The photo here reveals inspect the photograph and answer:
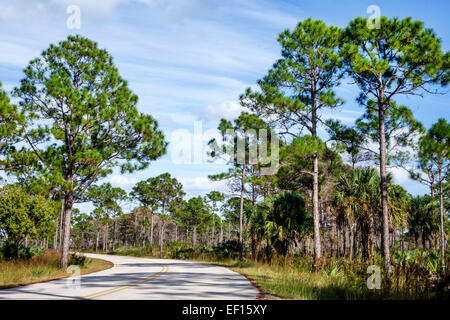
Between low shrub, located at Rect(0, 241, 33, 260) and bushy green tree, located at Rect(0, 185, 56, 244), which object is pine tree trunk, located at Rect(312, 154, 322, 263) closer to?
low shrub, located at Rect(0, 241, 33, 260)

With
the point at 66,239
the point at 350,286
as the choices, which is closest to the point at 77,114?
the point at 66,239

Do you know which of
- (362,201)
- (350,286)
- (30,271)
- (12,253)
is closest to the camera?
(350,286)

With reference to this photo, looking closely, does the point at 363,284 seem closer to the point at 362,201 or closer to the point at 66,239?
the point at 362,201

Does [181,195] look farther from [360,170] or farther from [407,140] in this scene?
[407,140]

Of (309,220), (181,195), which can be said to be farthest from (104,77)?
(181,195)

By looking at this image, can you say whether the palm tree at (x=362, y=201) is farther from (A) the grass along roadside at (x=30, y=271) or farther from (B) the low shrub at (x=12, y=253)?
(B) the low shrub at (x=12, y=253)

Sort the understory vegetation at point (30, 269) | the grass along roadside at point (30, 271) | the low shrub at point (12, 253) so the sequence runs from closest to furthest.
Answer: the grass along roadside at point (30, 271)
the understory vegetation at point (30, 269)
the low shrub at point (12, 253)

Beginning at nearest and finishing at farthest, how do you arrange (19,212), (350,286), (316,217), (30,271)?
(350,286) < (30,271) < (316,217) < (19,212)

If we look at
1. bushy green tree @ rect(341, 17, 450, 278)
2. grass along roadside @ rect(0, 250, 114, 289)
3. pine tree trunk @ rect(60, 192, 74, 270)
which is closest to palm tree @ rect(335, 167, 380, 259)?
bushy green tree @ rect(341, 17, 450, 278)

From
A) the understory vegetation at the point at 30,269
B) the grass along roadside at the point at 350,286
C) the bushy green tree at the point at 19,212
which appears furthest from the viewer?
the bushy green tree at the point at 19,212

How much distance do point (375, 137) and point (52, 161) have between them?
1729 cm

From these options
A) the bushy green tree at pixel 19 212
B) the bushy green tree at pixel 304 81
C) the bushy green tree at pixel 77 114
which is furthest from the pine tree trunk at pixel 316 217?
the bushy green tree at pixel 19 212

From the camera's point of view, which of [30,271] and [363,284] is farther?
[30,271]

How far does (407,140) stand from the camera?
1862cm
